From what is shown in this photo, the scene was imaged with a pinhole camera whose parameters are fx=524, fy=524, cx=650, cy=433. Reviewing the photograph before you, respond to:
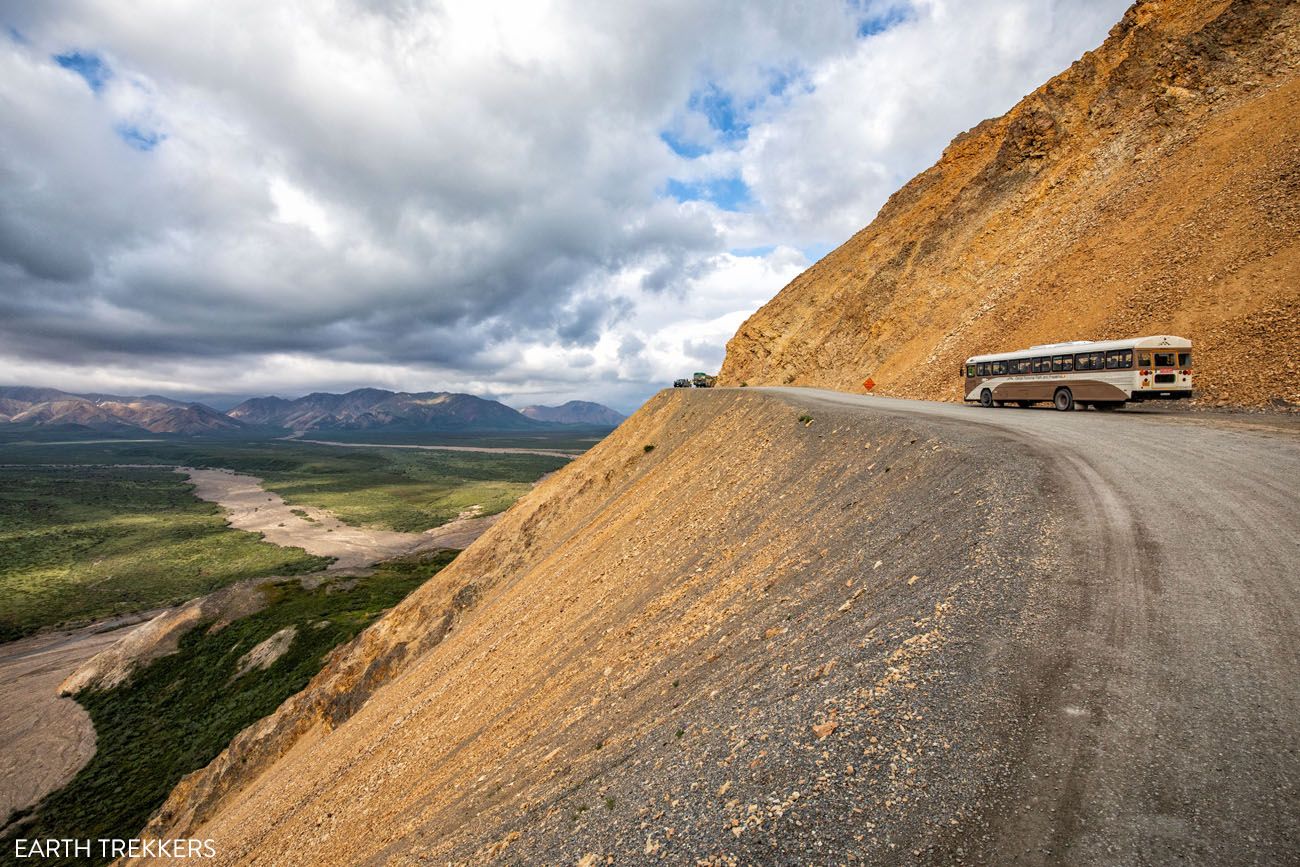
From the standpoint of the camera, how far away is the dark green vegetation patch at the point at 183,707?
33.1 metres

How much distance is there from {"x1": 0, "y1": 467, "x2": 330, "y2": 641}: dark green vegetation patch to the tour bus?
9929 centimetres

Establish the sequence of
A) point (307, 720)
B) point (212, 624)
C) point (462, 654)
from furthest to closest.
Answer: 1. point (212, 624)
2. point (307, 720)
3. point (462, 654)

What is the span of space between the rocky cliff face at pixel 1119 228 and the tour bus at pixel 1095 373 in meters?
→ 2.36

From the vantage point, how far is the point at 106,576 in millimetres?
86500

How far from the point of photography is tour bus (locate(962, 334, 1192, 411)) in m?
22.1

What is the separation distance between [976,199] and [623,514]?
152 ft

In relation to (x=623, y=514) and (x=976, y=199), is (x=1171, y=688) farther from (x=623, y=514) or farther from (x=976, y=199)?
(x=976, y=199)

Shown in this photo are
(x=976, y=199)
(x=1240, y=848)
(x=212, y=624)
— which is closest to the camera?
(x=1240, y=848)

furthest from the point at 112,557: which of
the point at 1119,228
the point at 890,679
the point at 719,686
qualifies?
the point at 1119,228

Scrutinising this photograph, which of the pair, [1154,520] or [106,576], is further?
[106,576]

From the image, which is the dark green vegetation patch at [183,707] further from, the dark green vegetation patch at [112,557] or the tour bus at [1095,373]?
the tour bus at [1095,373]

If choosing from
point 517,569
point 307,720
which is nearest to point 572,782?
point 517,569

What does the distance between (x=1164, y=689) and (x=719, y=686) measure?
213 inches

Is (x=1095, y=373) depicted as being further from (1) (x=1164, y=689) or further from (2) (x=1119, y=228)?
(1) (x=1164, y=689)
